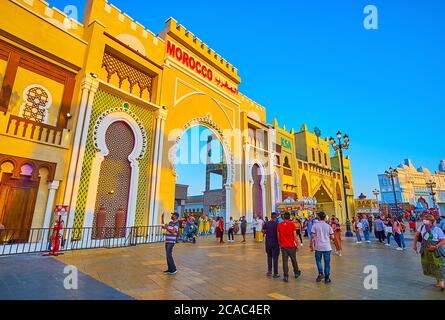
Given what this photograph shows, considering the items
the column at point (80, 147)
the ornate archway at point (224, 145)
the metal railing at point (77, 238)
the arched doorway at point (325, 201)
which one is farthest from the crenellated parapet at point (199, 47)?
the arched doorway at point (325, 201)

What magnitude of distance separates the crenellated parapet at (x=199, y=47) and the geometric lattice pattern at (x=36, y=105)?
862 cm

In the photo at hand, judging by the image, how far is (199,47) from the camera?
17438mm

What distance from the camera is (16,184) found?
8.73 metres

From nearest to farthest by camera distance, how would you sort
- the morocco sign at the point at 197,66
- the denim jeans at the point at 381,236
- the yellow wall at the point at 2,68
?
the yellow wall at the point at 2,68
the denim jeans at the point at 381,236
the morocco sign at the point at 197,66

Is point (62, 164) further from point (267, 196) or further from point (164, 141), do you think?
point (267, 196)

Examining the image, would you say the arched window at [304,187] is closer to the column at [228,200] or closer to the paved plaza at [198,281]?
the column at [228,200]

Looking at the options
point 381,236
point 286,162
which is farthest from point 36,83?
point 286,162

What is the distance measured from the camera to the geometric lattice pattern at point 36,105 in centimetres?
949

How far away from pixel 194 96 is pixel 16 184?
36.3ft

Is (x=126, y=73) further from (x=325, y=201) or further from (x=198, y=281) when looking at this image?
(x=325, y=201)

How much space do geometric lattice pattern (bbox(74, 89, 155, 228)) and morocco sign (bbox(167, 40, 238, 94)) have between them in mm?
4720

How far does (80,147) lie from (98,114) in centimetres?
193

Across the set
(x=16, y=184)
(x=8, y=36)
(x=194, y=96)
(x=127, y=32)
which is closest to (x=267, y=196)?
(x=194, y=96)
